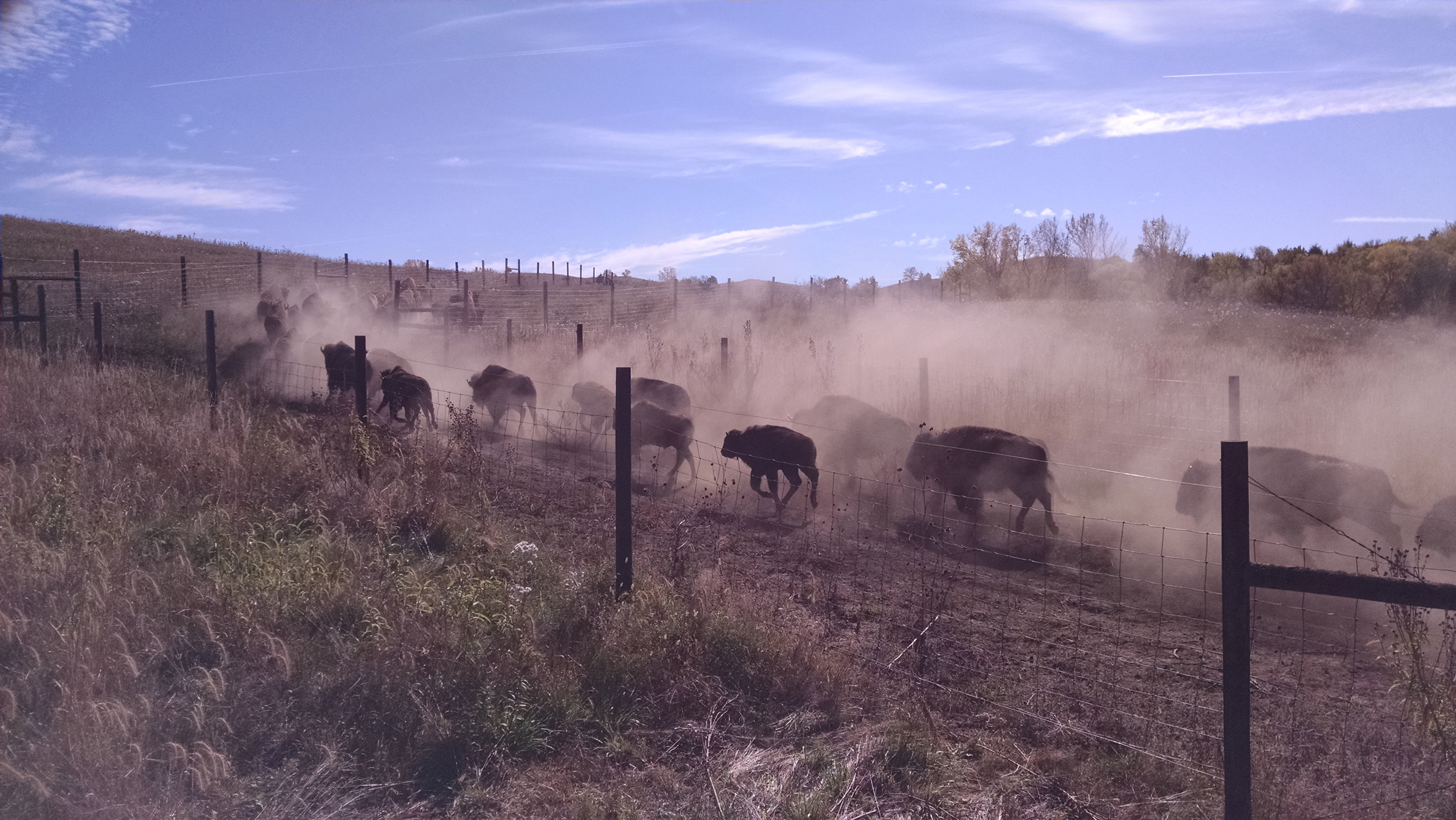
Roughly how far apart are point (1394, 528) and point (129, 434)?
13.5 metres

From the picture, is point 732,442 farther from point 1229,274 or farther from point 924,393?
point 1229,274

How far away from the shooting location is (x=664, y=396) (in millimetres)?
16500

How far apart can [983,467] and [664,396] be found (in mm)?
6526

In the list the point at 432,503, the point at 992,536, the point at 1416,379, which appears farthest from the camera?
the point at 1416,379

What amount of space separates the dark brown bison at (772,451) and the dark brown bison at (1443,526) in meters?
6.58

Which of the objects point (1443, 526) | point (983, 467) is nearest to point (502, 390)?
point (983, 467)

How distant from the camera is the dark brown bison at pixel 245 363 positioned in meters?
18.6

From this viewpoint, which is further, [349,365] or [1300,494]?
[349,365]

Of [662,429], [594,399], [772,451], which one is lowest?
[772,451]

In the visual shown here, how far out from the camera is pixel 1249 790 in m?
3.73

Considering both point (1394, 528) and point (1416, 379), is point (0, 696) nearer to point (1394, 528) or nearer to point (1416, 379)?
point (1394, 528)

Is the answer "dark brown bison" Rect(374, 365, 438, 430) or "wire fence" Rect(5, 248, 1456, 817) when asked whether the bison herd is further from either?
"wire fence" Rect(5, 248, 1456, 817)

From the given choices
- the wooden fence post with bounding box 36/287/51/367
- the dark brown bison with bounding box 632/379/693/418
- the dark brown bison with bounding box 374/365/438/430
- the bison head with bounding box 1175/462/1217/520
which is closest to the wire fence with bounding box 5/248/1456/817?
the bison head with bounding box 1175/462/1217/520

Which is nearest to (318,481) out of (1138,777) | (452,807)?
(452,807)
